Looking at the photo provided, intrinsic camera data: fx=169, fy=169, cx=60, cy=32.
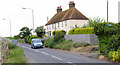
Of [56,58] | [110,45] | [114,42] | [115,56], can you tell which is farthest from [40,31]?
[115,56]

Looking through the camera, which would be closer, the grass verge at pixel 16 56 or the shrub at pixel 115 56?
the grass verge at pixel 16 56

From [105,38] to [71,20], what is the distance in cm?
3238

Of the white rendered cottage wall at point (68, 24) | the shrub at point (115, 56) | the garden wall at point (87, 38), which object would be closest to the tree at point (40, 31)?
the white rendered cottage wall at point (68, 24)

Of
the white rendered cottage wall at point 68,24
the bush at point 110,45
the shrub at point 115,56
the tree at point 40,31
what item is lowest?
the shrub at point 115,56

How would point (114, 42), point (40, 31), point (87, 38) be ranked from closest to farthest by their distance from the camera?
point (114, 42), point (87, 38), point (40, 31)

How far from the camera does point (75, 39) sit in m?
33.6

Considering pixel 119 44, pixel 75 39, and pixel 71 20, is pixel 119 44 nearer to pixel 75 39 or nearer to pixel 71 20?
pixel 75 39

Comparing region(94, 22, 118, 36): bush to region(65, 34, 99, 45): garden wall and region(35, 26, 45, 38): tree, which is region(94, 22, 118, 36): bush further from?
region(35, 26, 45, 38): tree

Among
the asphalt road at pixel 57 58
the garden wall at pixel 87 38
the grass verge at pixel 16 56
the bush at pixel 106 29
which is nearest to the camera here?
the grass verge at pixel 16 56

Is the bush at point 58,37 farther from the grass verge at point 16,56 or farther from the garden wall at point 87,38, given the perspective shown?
the grass verge at point 16,56

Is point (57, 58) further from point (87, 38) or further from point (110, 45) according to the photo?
point (87, 38)

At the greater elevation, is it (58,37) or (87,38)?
(87,38)

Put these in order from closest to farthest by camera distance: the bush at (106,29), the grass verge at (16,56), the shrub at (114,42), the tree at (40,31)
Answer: the grass verge at (16,56) < the shrub at (114,42) < the bush at (106,29) < the tree at (40,31)

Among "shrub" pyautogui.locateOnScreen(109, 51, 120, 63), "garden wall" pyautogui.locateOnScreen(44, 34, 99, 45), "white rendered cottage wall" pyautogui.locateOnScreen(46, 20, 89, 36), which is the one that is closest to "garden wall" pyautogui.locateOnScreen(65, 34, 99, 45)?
"garden wall" pyautogui.locateOnScreen(44, 34, 99, 45)
